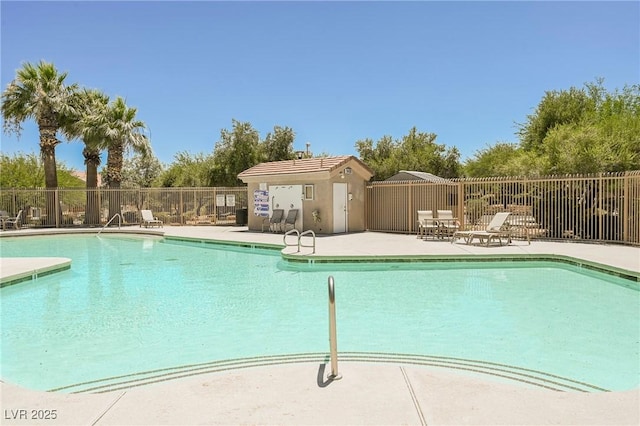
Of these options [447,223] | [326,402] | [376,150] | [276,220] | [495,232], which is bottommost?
[326,402]

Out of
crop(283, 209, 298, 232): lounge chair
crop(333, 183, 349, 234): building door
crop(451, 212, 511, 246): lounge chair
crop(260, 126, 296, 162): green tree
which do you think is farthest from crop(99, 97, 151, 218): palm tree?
crop(451, 212, 511, 246): lounge chair

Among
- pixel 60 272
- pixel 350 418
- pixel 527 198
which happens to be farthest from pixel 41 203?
pixel 350 418

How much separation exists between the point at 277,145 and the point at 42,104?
44.0 feet

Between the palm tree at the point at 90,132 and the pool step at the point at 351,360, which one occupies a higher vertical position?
the palm tree at the point at 90,132

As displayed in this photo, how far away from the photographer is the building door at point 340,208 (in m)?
17.4

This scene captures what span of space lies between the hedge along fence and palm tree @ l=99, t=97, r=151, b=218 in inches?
→ 510

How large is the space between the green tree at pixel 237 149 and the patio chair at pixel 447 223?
53.3ft

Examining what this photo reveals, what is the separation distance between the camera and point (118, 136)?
22766mm

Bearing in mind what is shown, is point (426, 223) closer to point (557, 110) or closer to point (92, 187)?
point (557, 110)

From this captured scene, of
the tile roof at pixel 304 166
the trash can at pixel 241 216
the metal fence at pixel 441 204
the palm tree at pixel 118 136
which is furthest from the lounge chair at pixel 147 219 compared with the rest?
the tile roof at pixel 304 166

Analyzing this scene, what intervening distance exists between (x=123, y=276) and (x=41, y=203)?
674 inches

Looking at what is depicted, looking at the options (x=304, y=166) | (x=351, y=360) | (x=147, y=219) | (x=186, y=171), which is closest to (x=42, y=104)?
(x=147, y=219)

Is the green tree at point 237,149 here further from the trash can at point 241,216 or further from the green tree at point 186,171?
the trash can at point 241,216

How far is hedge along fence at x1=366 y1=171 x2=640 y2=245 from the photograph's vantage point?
13742 millimetres
